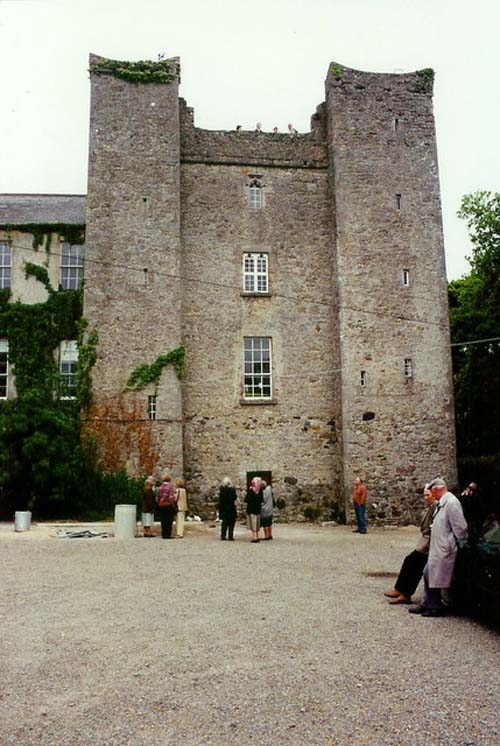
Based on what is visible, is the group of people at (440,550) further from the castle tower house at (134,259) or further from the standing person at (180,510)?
the castle tower house at (134,259)

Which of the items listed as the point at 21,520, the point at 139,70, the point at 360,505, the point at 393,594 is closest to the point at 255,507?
the point at 360,505

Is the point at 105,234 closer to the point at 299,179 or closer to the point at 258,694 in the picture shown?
the point at 299,179

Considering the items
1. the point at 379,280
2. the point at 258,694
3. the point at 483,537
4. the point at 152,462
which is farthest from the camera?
the point at 379,280

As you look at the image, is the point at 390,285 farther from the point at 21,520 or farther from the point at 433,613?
the point at 433,613

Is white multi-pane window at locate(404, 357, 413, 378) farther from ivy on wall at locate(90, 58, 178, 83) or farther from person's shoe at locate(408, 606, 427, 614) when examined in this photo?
person's shoe at locate(408, 606, 427, 614)

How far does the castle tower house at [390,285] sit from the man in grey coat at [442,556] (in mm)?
14236

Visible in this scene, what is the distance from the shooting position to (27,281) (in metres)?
24.5

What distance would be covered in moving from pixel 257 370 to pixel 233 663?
710 inches

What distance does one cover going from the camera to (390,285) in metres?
24.3

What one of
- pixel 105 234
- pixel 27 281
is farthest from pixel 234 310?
pixel 27 281

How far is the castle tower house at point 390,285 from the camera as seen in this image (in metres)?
23.5

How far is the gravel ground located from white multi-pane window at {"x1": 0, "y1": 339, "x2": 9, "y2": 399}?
12849mm

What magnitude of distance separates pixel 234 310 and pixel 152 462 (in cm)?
611

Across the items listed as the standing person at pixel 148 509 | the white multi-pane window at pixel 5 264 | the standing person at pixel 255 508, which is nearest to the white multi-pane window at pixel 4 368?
the white multi-pane window at pixel 5 264
